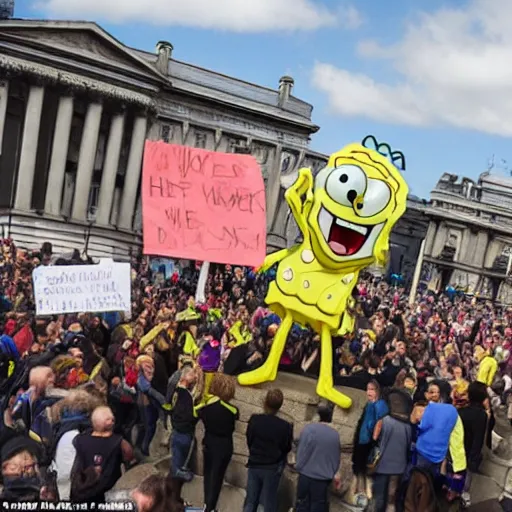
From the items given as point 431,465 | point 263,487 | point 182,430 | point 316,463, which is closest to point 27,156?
point 182,430

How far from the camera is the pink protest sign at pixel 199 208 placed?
7.18 metres

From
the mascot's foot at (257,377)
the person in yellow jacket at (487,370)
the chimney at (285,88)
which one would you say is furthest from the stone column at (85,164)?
the person in yellow jacket at (487,370)

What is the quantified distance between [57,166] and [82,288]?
1673 millimetres

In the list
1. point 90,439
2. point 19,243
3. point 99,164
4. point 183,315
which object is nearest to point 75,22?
point 99,164

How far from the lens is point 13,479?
16.3 ft

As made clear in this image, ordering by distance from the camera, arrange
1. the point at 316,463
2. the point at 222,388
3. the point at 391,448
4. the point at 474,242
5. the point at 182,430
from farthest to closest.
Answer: the point at 474,242
the point at 182,430
the point at 391,448
the point at 222,388
the point at 316,463

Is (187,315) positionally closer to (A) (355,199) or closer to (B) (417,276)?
(A) (355,199)

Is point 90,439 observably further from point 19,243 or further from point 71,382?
point 19,243

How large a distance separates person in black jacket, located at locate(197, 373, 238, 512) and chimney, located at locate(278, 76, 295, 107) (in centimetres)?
358

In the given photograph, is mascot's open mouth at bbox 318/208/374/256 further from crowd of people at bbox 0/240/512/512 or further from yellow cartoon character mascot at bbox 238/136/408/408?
crowd of people at bbox 0/240/512/512

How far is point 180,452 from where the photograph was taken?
20.0ft

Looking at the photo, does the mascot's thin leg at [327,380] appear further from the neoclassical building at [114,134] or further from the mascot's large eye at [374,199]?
the neoclassical building at [114,134]

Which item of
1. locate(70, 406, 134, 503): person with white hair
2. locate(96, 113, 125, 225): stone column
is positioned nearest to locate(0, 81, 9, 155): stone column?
locate(96, 113, 125, 225): stone column

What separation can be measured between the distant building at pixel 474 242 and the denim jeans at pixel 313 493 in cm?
381
